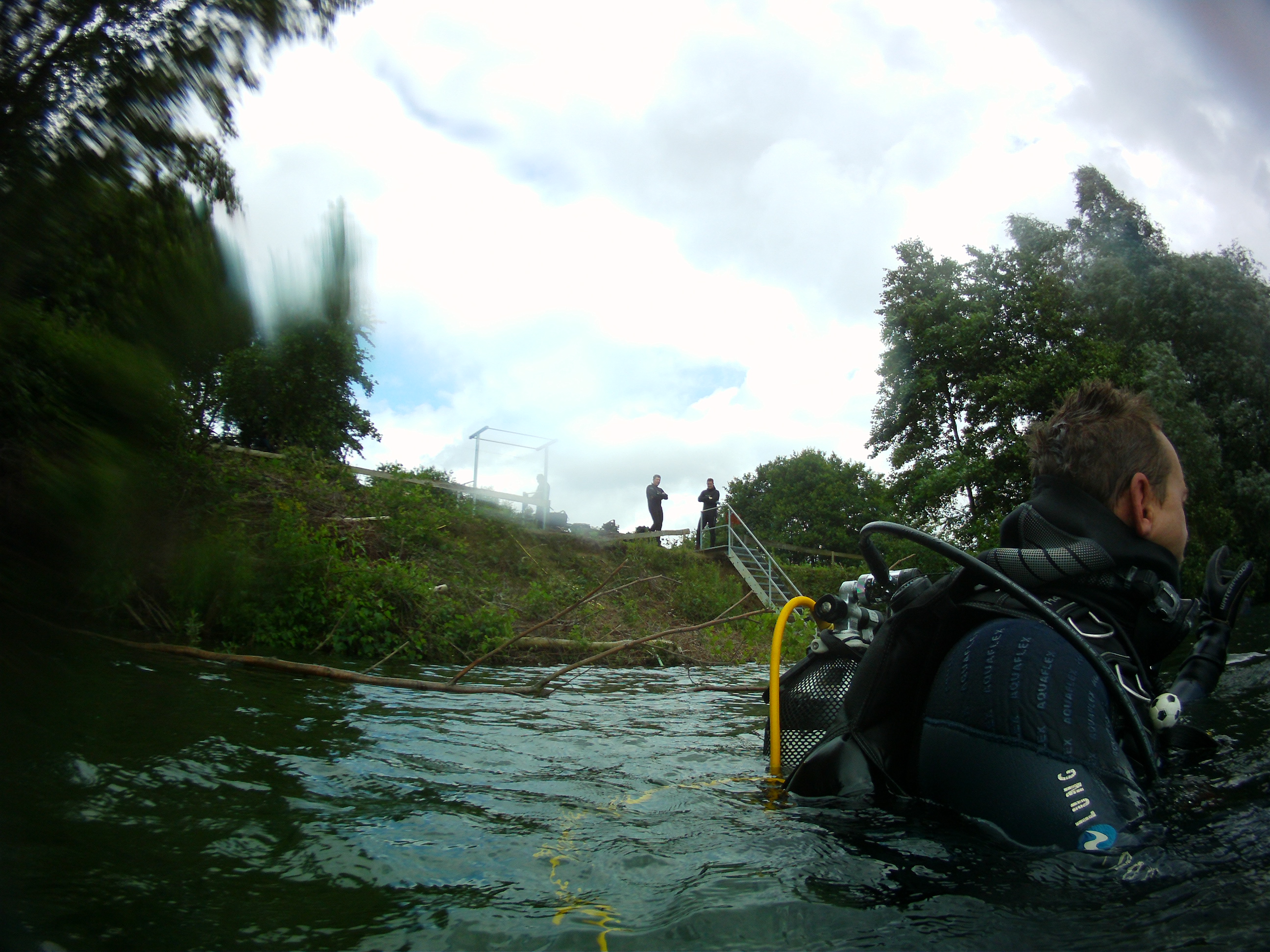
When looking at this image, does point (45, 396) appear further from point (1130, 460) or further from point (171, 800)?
point (1130, 460)

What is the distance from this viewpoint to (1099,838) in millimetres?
1763

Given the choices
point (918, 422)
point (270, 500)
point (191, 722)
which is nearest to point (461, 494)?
point (270, 500)

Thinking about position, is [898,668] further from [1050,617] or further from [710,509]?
[710,509]

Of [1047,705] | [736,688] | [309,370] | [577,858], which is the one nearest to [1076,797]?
[1047,705]

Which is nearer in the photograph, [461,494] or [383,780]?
[383,780]

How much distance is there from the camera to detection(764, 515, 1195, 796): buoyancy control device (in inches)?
80.4

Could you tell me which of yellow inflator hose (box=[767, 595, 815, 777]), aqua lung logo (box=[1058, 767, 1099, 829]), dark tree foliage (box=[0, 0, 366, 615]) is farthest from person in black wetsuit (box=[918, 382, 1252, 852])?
dark tree foliage (box=[0, 0, 366, 615])

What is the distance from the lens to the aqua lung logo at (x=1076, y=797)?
177 cm

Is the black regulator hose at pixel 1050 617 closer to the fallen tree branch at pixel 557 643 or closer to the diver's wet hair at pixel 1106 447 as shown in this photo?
the diver's wet hair at pixel 1106 447

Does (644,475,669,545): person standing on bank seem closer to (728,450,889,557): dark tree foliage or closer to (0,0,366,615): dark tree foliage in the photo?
(0,0,366,615): dark tree foliage

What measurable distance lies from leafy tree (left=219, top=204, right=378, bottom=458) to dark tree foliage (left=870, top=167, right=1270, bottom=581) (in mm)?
19623

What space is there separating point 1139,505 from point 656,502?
1784 centimetres

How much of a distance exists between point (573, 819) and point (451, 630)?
7.18m

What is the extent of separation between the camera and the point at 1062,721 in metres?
1.82
